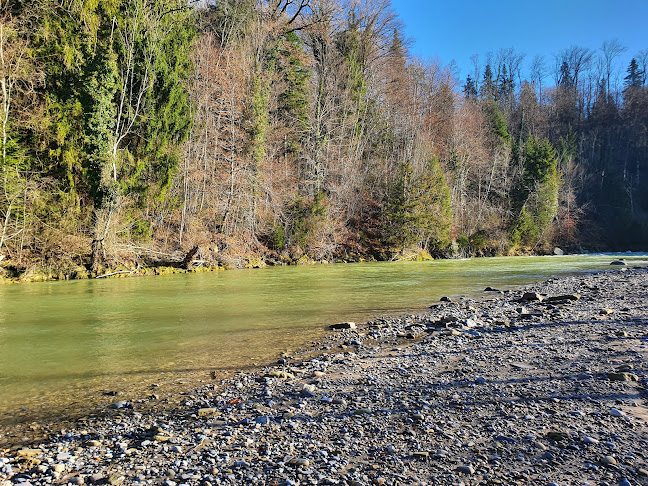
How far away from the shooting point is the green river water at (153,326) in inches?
211

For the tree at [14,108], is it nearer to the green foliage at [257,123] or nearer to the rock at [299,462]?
the green foliage at [257,123]

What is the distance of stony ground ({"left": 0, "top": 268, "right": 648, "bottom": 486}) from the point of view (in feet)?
10.00

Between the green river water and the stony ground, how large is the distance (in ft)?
3.05

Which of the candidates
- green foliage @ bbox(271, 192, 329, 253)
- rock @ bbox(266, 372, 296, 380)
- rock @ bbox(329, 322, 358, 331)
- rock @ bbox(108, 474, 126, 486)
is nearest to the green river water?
rock @ bbox(329, 322, 358, 331)

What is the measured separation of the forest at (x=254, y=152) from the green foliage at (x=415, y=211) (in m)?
0.15

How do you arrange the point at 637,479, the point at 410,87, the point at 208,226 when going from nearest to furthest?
1. the point at 637,479
2. the point at 208,226
3. the point at 410,87

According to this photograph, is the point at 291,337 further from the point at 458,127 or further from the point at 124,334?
the point at 458,127

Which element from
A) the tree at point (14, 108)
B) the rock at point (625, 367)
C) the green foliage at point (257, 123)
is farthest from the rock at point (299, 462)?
the green foliage at point (257, 123)

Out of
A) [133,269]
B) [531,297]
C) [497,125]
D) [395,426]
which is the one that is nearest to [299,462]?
[395,426]

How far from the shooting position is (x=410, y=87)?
41.5 m

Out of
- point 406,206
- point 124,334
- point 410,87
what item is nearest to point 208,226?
point 406,206

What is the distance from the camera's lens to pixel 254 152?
25781 millimetres

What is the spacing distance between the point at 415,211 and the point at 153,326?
942 inches

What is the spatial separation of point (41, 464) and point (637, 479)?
4.37 metres
